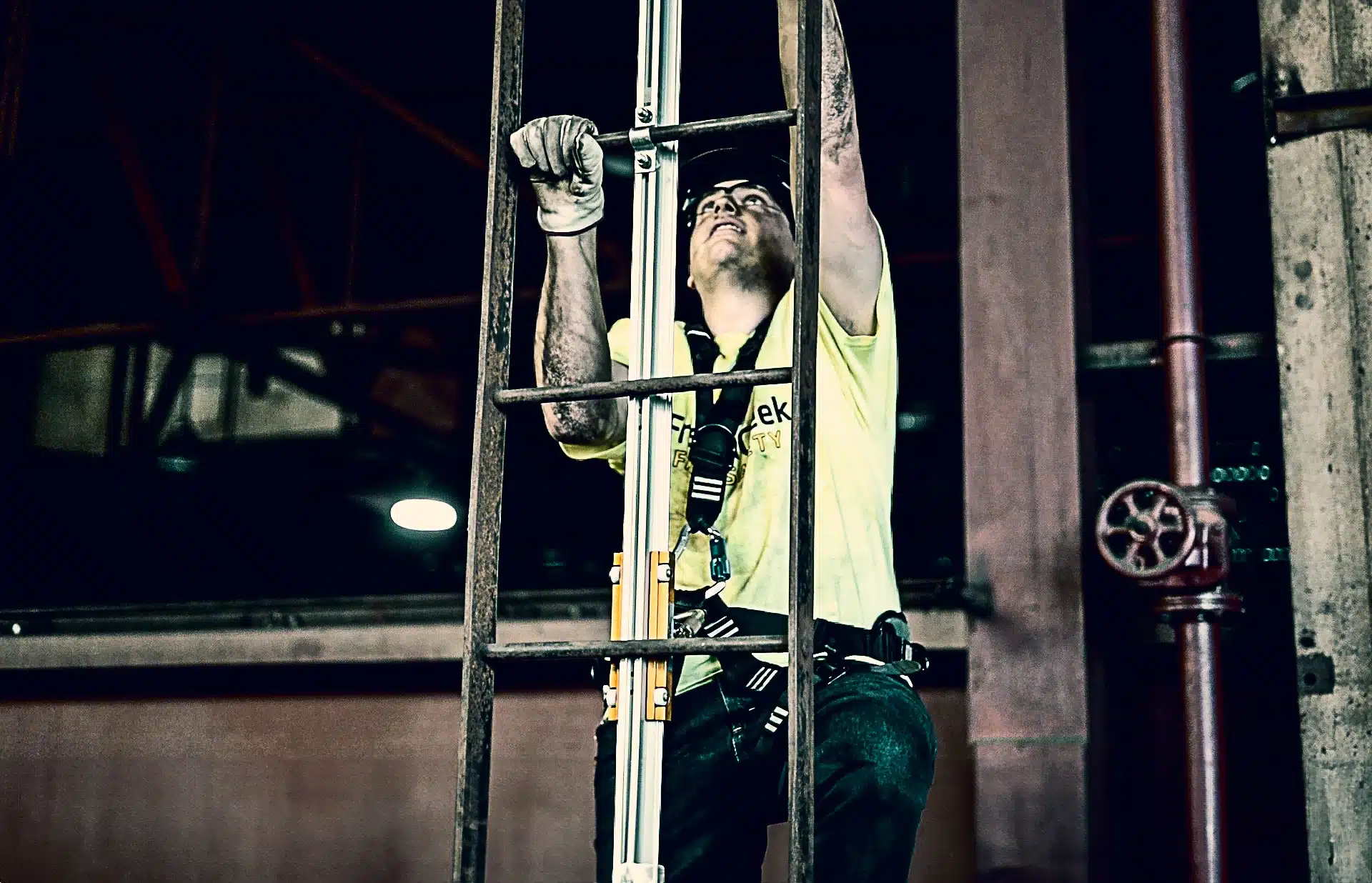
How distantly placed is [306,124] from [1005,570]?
19.2 feet

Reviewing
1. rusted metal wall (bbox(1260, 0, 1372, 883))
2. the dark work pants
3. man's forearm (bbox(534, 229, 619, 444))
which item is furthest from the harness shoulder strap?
rusted metal wall (bbox(1260, 0, 1372, 883))

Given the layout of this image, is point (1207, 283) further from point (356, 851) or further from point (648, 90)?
point (648, 90)

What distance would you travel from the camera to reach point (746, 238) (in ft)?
12.9

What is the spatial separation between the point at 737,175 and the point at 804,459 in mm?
1347

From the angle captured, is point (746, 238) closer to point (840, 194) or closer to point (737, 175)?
Result: point (737, 175)

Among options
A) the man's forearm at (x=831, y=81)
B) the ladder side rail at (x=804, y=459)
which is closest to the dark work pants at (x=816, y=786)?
the ladder side rail at (x=804, y=459)

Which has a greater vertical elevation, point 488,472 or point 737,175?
point 737,175

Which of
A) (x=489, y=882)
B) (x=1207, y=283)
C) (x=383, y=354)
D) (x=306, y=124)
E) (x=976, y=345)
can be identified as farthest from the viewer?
(x=383, y=354)

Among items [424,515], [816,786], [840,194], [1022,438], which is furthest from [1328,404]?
[424,515]

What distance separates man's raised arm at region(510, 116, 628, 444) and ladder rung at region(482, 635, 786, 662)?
0.88 m

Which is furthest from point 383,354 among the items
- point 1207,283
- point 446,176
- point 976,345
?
point 976,345

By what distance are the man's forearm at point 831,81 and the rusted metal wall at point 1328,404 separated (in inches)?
62.0

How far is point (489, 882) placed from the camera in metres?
5.02

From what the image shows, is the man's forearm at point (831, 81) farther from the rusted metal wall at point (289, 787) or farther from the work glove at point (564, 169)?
the rusted metal wall at point (289, 787)
